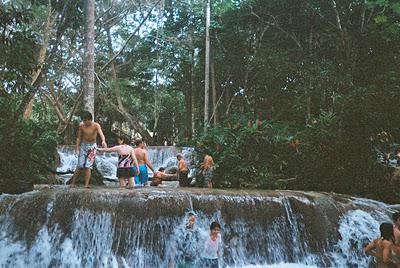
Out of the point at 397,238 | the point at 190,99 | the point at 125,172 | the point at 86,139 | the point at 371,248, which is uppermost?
the point at 190,99

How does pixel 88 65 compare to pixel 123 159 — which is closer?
pixel 123 159

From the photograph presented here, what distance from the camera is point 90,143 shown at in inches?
340

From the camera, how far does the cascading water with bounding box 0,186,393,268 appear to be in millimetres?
7891

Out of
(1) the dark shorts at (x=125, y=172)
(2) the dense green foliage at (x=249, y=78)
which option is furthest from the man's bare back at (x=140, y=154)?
(2) the dense green foliage at (x=249, y=78)

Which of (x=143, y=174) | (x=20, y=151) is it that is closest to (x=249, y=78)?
(x=143, y=174)

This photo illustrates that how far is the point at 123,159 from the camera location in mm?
9938

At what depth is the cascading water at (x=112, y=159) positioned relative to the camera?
17.4m

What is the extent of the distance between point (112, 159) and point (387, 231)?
46.9 ft

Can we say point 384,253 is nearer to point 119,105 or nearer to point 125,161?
point 125,161

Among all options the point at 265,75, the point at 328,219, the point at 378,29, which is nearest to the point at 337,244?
the point at 328,219

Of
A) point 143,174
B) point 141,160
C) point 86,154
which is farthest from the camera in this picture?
point 143,174

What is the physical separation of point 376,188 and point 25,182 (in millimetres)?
9917

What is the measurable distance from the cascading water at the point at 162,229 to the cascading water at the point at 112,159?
7.06 metres

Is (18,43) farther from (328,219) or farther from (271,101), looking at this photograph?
(271,101)
